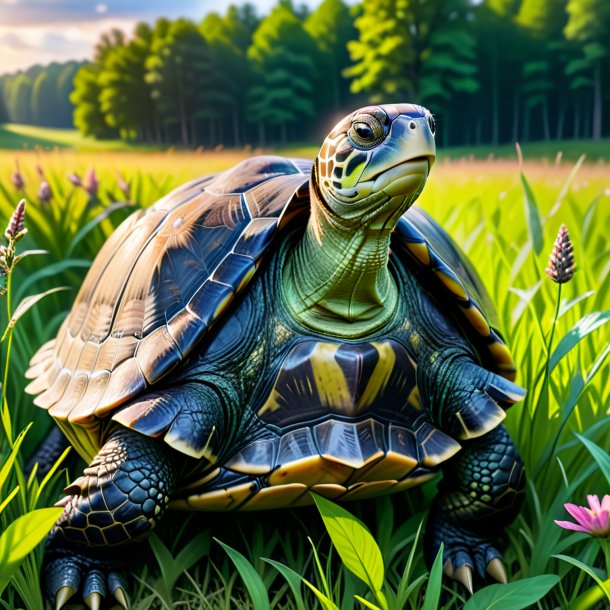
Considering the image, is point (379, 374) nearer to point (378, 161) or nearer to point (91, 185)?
point (378, 161)

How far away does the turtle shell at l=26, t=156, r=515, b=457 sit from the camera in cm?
154

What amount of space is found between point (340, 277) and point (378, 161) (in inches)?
11.8

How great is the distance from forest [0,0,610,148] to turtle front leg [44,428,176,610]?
14706 millimetres

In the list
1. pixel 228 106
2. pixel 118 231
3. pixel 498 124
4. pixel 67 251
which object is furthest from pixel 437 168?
pixel 228 106

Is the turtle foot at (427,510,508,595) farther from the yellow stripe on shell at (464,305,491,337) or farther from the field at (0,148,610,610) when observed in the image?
the yellow stripe on shell at (464,305,491,337)

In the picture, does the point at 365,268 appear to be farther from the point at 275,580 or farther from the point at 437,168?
the point at 437,168

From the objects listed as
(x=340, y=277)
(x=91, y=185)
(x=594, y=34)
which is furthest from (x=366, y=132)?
(x=594, y=34)

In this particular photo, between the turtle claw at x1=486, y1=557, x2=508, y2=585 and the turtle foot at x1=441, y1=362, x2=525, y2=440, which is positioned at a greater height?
the turtle foot at x1=441, y1=362, x2=525, y2=440

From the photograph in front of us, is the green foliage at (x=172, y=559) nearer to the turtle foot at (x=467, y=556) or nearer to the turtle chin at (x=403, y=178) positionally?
the turtle foot at (x=467, y=556)

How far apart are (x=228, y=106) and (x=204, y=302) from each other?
16097 mm

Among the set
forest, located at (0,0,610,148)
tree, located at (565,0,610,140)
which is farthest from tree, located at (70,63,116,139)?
tree, located at (565,0,610,140)

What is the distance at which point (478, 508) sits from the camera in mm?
1609

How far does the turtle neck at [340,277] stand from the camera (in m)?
1.44

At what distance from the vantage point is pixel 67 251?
10.3ft
